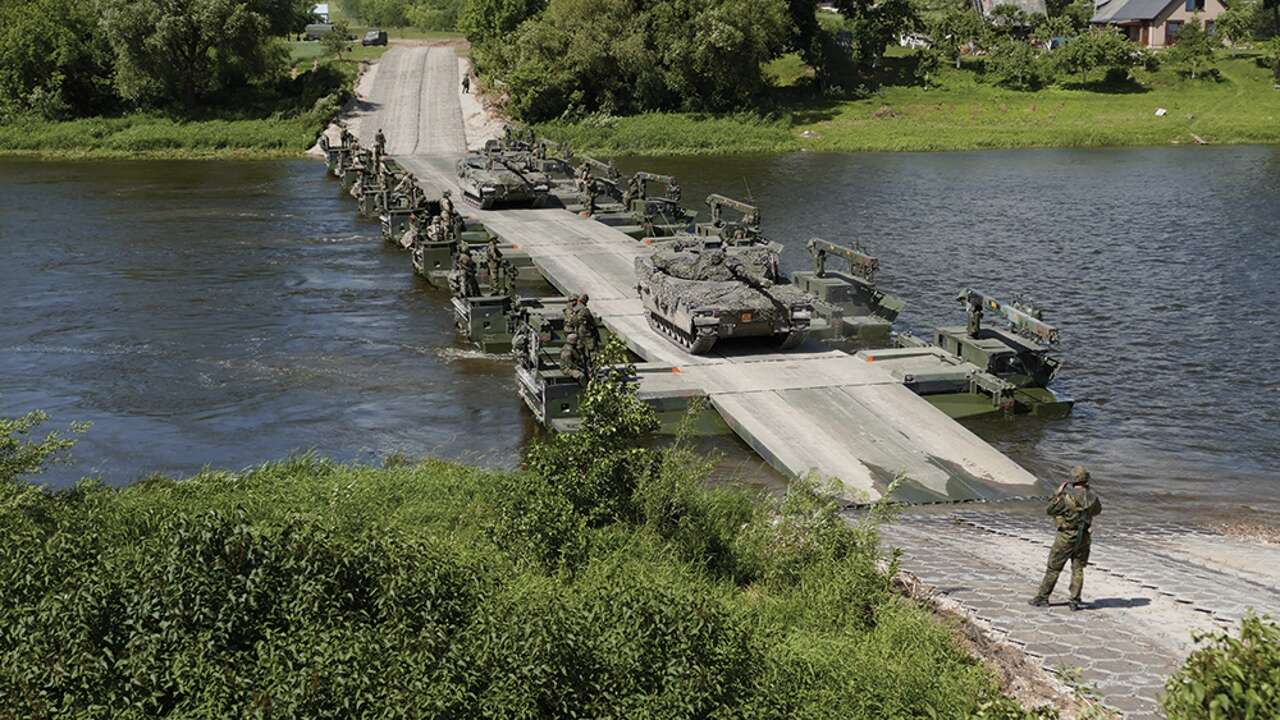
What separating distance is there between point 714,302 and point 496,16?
208 ft

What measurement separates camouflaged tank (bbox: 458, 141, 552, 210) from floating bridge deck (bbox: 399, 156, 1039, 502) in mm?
14871

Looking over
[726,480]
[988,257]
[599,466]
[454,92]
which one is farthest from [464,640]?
[454,92]

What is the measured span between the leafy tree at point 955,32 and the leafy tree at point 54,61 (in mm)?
48511

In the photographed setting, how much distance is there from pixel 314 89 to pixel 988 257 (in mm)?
48119

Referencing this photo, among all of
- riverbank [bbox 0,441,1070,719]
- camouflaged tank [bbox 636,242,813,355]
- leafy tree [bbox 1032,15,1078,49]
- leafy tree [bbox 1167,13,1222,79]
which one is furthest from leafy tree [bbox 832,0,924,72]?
riverbank [bbox 0,441,1070,719]

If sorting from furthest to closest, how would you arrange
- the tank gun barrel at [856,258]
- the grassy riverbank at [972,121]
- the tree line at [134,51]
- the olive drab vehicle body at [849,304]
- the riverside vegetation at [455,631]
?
the grassy riverbank at [972,121] < the tree line at [134,51] < the tank gun barrel at [856,258] < the olive drab vehicle body at [849,304] < the riverside vegetation at [455,631]

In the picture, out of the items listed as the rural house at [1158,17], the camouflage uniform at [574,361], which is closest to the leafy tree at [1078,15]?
the rural house at [1158,17]

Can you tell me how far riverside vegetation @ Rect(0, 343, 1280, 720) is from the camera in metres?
11.1

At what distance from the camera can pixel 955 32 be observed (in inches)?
3455

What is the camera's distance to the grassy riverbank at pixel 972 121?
73750 millimetres

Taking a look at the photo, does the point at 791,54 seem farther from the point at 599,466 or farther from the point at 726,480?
the point at 599,466

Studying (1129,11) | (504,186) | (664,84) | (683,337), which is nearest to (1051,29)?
(1129,11)

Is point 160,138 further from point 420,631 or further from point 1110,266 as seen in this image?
A: point 420,631

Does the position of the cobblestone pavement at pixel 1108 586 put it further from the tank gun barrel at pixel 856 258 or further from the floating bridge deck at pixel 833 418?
the tank gun barrel at pixel 856 258
